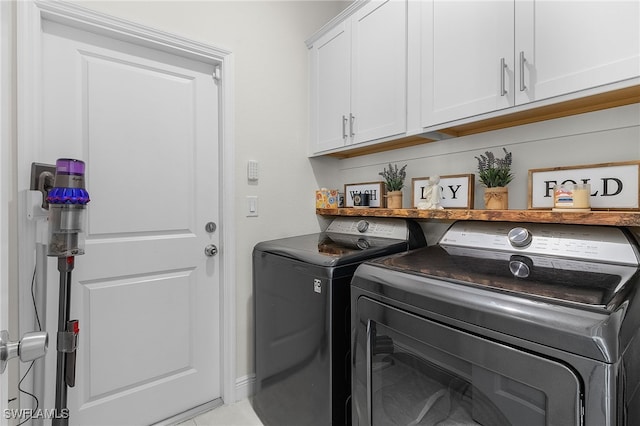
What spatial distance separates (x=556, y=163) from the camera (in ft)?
4.27

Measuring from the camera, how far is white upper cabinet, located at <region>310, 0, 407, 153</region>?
158 centimetres

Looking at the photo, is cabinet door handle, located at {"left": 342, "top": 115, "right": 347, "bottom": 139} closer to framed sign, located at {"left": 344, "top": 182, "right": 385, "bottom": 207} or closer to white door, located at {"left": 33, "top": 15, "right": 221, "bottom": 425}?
framed sign, located at {"left": 344, "top": 182, "right": 385, "bottom": 207}

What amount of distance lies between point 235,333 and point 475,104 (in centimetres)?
176

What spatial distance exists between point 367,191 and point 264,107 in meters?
0.85

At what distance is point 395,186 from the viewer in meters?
1.81

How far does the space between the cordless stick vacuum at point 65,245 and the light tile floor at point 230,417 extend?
836mm

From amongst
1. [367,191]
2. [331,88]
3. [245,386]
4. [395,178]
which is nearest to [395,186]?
[395,178]

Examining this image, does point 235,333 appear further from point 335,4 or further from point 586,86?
point 335,4

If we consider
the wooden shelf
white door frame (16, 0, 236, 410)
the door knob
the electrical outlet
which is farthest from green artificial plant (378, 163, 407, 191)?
the door knob

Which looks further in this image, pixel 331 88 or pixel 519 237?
pixel 331 88

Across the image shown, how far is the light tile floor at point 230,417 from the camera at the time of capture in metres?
1.71

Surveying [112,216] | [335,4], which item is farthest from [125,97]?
[335,4]

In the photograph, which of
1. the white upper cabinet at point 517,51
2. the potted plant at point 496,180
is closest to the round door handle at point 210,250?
the white upper cabinet at point 517,51

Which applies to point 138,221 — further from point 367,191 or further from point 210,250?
point 367,191
